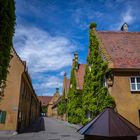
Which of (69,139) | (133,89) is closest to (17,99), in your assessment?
(69,139)

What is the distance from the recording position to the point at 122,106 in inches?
752

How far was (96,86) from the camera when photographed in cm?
2228

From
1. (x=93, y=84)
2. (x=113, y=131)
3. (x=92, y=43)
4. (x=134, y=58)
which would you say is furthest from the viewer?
(x=92, y=43)

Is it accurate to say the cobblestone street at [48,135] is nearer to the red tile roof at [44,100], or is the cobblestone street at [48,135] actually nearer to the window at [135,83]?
the window at [135,83]

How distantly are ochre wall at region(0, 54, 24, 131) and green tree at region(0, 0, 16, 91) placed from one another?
1285 centimetres

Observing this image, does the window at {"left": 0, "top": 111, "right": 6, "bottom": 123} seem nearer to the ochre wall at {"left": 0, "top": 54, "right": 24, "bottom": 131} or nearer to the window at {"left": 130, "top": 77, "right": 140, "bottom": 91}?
the ochre wall at {"left": 0, "top": 54, "right": 24, "bottom": 131}

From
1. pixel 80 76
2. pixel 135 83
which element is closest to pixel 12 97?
pixel 135 83

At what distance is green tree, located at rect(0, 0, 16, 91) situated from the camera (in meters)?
8.75

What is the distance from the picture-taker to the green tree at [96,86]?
20.4 metres

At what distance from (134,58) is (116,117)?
57.4ft

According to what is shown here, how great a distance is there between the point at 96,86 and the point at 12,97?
8.53 metres

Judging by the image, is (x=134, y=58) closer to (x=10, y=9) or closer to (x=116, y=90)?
(x=116, y=90)

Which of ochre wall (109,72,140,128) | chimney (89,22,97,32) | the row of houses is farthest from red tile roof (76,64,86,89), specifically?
ochre wall (109,72,140,128)

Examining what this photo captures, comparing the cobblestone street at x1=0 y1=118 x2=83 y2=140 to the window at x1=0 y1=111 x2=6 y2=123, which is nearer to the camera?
the cobblestone street at x1=0 y1=118 x2=83 y2=140
